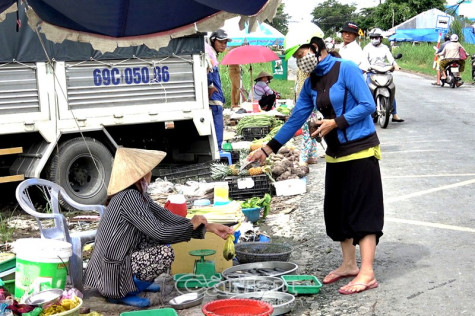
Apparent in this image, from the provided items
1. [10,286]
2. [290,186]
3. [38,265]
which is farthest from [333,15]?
[38,265]

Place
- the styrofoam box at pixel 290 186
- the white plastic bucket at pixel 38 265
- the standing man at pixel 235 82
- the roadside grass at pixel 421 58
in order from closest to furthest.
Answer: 1. the white plastic bucket at pixel 38 265
2. the styrofoam box at pixel 290 186
3. the standing man at pixel 235 82
4. the roadside grass at pixel 421 58

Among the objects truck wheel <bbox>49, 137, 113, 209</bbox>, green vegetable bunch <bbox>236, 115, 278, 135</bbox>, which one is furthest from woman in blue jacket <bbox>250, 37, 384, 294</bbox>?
green vegetable bunch <bbox>236, 115, 278, 135</bbox>

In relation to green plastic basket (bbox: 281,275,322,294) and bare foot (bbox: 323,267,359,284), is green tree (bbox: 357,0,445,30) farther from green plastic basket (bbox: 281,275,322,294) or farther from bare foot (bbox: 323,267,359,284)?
green plastic basket (bbox: 281,275,322,294)

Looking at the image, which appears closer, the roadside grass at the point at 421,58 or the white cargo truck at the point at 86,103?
the white cargo truck at the point at 86,103

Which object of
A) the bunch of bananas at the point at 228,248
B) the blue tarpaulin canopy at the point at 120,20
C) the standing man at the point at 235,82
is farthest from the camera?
the standing man at the point at 235,82

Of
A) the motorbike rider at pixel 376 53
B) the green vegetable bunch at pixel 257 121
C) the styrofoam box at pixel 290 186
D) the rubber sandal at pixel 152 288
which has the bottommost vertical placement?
the rubber sandal at pixel 152 288

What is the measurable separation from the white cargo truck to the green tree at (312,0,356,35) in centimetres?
10740

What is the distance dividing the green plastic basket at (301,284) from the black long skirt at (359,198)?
17.7 inches

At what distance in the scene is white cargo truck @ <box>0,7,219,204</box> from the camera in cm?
920

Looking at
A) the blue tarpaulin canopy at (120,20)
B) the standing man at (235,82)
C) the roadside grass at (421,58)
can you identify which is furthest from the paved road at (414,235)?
the roadside grass at (421,58)

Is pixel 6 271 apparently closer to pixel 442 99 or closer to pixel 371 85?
pixel 371 85

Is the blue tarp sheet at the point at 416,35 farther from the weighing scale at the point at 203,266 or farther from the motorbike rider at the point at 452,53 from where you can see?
the weighing scale at the point at 203,266

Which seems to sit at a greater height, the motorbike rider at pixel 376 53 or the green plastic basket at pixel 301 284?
the motorbike rider at pixel 376 53

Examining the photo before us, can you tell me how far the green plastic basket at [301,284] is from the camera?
5535mm
